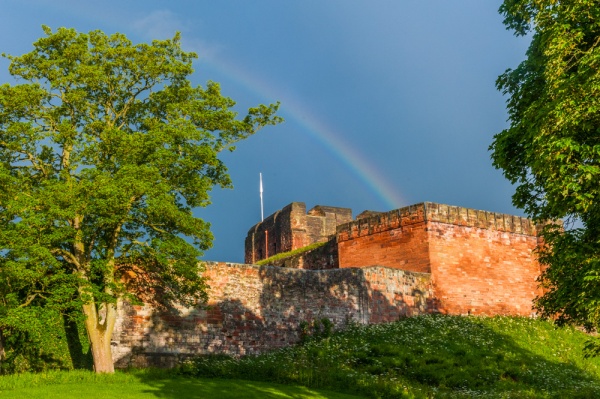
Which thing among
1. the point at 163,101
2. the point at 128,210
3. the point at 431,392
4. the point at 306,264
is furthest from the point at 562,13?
the point at 306,264

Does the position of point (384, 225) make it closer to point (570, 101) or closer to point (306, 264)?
point (306, 264)

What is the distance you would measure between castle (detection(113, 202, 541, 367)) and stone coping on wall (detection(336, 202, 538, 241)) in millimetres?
48

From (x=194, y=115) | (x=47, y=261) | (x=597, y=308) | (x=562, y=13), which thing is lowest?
(x=597, y=308)

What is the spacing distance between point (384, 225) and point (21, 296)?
17.5 m

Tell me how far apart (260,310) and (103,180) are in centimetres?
944

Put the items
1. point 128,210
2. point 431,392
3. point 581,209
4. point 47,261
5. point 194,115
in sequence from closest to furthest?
point 581,209
point 431,392
point 47,261
point 128,210
point 194,115

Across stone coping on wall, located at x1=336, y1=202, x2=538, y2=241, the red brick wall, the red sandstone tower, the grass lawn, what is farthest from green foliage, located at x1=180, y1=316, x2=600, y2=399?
stone coping on wall, located at x1=336, y1=202, x2=538, y2=241

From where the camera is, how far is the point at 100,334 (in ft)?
68.6

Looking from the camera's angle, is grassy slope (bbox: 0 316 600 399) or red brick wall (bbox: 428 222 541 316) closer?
grassy slope (bbox: 0 316 600 399)

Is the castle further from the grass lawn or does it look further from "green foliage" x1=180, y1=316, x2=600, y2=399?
the grass lawn

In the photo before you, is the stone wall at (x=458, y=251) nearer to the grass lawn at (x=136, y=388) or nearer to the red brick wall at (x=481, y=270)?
the red brick wall at (x=481, y=270)

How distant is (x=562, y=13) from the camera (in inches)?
508

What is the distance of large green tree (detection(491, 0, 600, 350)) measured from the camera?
11.9 meters

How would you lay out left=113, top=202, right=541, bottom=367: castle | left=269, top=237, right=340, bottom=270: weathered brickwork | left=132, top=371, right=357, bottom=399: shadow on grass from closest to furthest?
left=132, top=371, right=357, bottom=399: shadow on grass < left=113, top=202, right=541, bottom=367: castle < left=269, top=237, right=340, bottom=270: weathered brickwork
